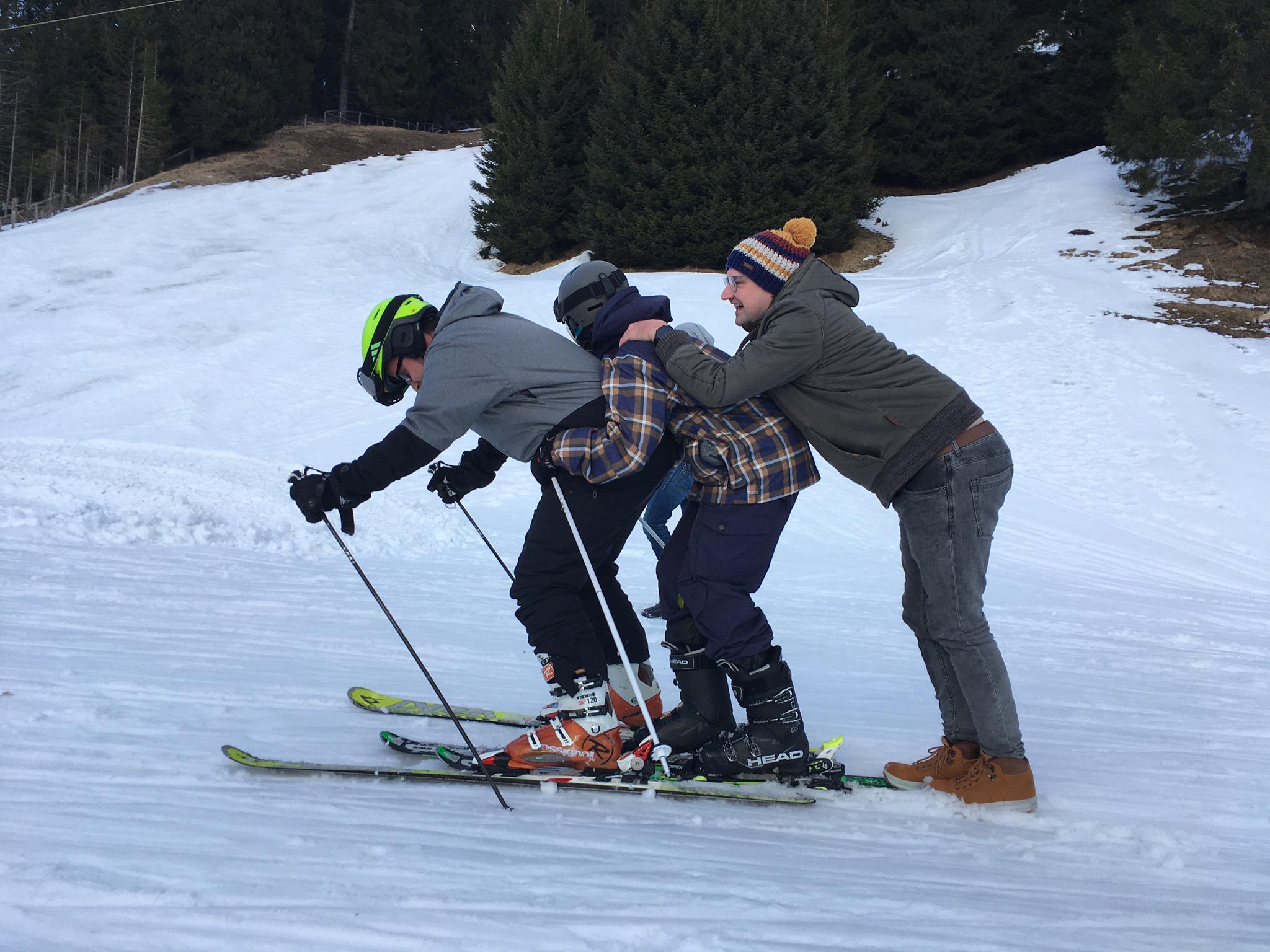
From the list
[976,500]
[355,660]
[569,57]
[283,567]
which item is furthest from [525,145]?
[976,500]

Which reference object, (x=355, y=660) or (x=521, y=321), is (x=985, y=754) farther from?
(x=355, y=660)

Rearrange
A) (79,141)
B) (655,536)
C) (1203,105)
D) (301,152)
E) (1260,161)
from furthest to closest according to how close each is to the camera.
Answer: (79,141)
(301,152)
(1203,105)
(1260,161)
(655,536)

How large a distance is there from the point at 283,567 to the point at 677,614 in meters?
3.79

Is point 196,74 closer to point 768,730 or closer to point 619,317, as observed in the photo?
point 619,317

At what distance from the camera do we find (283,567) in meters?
6.13

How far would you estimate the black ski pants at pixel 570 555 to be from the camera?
3242mm

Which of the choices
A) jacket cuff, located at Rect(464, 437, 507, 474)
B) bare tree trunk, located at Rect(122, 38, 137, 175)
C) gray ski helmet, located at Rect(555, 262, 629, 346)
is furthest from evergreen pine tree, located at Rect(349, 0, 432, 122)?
gray ski helmet, located at Rect(555, 262, 629, 346)

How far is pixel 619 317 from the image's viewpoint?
3338 millimetres

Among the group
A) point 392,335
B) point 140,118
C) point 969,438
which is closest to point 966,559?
point 969,438

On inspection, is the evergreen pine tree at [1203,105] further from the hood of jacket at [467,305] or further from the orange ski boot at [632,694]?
the hood of jacket at [467,305]

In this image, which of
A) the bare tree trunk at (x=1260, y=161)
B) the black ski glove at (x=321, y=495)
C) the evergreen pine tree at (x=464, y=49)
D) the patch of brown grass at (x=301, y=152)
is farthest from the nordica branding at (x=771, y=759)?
the evergreen pine tree at (x=464, y=49)

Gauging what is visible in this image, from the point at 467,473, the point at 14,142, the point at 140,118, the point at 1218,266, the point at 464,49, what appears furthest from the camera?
the point at 464,49

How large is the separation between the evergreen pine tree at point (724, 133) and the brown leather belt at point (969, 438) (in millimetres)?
16609

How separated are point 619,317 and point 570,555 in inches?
35.5
